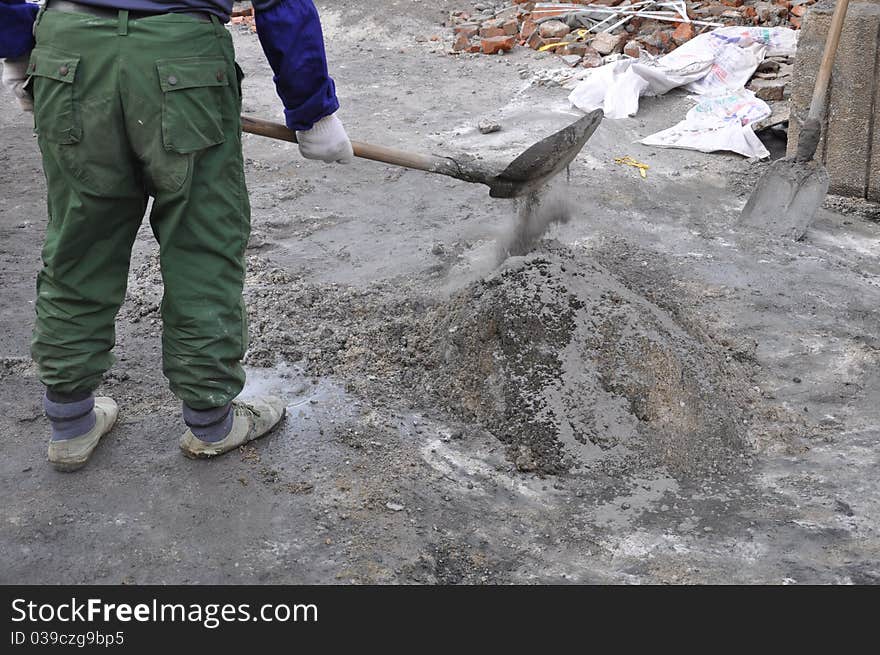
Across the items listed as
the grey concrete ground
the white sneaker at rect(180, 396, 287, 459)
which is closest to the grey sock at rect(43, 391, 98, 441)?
the grey concrete ground

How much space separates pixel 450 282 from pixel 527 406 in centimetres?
99

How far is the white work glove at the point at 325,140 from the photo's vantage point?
2.68m

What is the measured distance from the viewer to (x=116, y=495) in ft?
8.78

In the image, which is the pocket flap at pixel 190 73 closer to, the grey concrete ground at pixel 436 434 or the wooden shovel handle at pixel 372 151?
the wooden shovel handle at pixel 372 151

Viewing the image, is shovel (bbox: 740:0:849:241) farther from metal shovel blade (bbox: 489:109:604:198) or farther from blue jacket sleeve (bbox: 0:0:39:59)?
blue jacket sleeve (bbox: 0:0:39:59)

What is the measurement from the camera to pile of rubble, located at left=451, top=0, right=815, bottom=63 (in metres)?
7.31

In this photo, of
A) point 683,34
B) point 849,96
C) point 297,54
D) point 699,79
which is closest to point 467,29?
point 683,34

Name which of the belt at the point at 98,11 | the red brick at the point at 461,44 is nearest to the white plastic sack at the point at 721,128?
the red brick at the point at 461,44

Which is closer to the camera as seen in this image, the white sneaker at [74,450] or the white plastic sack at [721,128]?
the white sneaker at [74,450]

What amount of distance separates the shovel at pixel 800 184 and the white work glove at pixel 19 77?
139 inches

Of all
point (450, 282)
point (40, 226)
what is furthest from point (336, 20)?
point (450, 282)

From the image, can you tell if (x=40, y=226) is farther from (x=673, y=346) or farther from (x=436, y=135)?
(x=673, y=346)

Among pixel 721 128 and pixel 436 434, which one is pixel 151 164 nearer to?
pixel 436 434

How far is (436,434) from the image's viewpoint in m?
3.05
